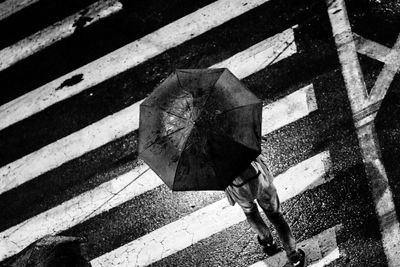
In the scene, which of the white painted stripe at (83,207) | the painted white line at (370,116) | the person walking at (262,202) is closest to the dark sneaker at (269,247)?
the person walking at (262,202)

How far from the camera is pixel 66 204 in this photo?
22.4ft

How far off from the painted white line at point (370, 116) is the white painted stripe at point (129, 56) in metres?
1.31

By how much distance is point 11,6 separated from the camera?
843 centimetres

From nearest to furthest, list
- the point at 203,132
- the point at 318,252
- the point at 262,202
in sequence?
the point at 203,132 → the point at 262,202 → the point at 318,252

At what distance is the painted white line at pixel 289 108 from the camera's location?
666 cm

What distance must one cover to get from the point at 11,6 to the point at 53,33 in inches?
43.9

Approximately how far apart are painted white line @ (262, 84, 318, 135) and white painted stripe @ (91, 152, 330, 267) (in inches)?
26.4

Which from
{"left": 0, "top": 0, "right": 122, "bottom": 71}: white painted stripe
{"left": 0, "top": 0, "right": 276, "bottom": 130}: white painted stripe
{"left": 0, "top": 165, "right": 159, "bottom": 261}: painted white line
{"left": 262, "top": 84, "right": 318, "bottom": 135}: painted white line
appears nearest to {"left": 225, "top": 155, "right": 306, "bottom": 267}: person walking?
{"left": 262, "top": 84, "right": 318, "bottom": 135}: painted white line

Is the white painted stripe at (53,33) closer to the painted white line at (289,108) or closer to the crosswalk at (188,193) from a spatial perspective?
the crosswalk at (188,193)

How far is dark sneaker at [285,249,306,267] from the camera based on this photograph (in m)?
5.72

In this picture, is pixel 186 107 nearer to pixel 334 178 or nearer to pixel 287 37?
pixel 334 178

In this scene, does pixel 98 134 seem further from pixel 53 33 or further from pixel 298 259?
pixel 298 259

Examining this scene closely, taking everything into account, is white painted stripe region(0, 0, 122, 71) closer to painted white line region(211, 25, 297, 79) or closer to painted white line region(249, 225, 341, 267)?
painted white line region(211, 25, 297, 79)

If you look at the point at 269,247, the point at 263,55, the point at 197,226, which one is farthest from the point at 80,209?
the point at 263,55
